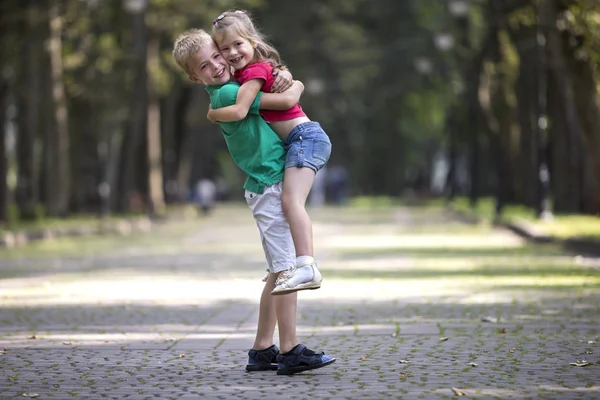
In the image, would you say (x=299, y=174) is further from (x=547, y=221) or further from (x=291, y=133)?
(x=547, y=221)

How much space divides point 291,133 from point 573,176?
29.3 metres

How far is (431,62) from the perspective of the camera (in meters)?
67.4

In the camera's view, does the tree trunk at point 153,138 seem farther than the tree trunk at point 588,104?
Yes

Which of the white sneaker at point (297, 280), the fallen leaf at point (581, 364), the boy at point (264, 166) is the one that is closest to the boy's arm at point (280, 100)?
the boy at point (264, 166)

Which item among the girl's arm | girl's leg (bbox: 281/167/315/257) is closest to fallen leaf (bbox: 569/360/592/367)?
girl's leg (bbox: 281/167/315/257)

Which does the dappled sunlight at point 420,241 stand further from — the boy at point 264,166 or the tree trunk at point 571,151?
the boy at point 264,166

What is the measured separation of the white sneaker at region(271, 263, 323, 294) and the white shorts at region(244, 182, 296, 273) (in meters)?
0.14

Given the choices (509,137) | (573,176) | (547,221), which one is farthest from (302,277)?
(509,137)

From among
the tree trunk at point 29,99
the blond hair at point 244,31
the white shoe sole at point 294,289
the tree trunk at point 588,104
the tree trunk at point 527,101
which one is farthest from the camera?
the tree trunk at point 527,101

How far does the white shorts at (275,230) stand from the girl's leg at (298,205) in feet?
0.25

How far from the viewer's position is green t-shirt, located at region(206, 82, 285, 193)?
8977mm

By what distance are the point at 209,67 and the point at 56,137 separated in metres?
29.5

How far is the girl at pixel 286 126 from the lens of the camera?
8.76 meters

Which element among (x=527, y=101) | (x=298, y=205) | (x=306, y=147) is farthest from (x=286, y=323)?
(x=527, y=101)
